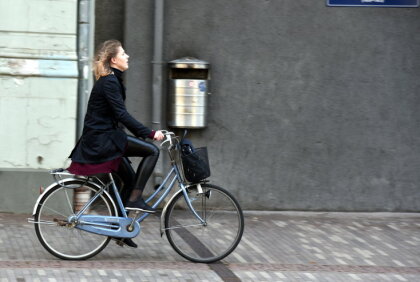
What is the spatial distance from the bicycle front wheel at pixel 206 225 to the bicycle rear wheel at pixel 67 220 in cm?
52

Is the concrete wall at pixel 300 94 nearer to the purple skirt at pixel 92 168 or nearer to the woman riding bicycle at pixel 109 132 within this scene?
the woman riding bicycle at pixel 109 132

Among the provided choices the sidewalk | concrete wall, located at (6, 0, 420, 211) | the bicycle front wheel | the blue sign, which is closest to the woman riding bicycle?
the bicycle front wheel

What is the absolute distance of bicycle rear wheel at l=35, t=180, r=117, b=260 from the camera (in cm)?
693

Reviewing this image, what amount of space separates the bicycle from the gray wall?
2244 millimetres

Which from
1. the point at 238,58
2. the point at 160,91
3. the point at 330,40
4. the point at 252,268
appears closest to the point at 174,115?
the point at 160,91

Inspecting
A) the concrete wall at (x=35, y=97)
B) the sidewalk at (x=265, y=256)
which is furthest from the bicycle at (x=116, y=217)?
the concrete wall at (x=35, y=97)

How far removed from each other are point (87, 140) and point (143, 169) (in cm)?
50

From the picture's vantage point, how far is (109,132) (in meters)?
6.92

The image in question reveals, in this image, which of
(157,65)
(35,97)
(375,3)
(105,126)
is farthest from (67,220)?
(375,3)

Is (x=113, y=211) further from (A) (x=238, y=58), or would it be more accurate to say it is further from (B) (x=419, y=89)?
(B) (x=419, y=89)

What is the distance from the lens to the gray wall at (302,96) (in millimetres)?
9219

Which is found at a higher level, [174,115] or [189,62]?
[189,62]

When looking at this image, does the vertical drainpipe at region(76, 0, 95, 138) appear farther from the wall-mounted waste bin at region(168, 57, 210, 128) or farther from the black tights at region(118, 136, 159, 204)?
the black tights at region(118, 136, 159, 204)

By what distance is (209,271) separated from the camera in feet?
22.7
